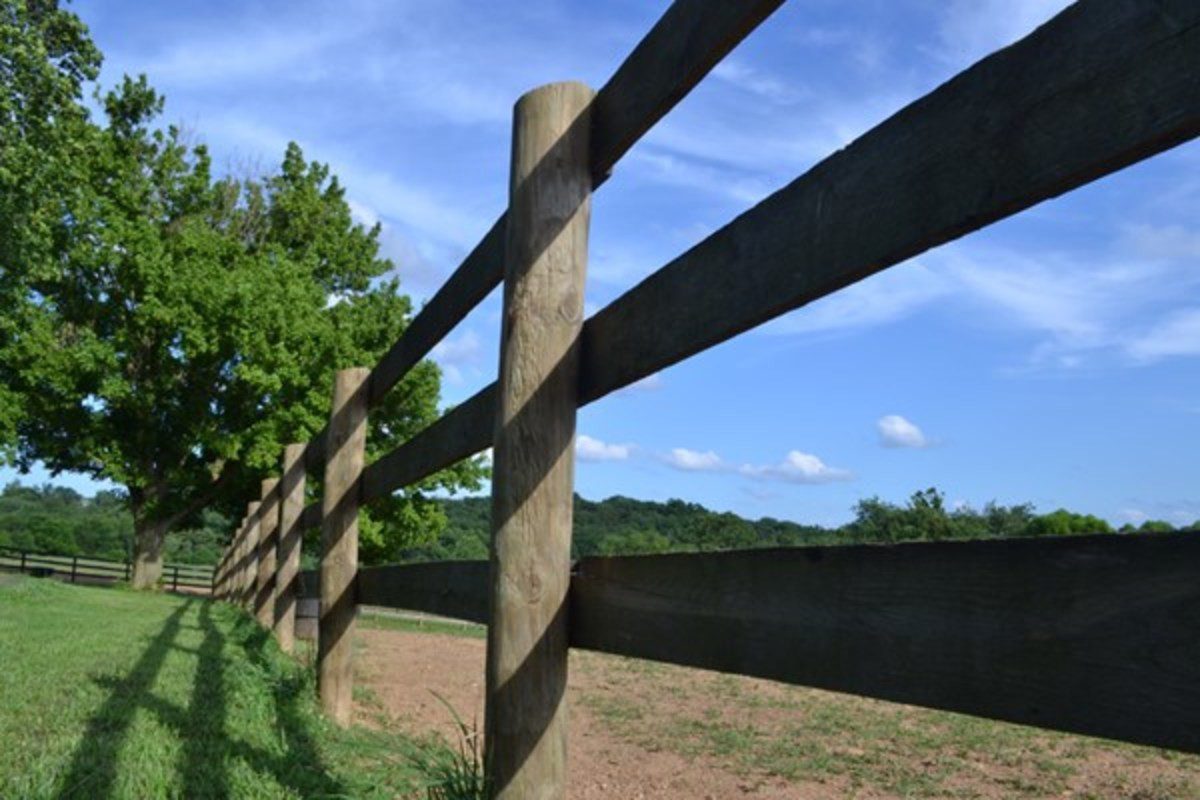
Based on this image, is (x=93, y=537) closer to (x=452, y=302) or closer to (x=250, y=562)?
(x=250, y=562)

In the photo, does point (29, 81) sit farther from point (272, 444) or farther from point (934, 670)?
point (934, 670)

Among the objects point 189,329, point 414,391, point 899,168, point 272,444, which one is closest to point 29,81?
point 189,329

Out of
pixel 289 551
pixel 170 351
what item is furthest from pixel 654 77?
pixel 170 351

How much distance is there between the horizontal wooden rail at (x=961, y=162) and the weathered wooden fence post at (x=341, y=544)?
12.0 feet

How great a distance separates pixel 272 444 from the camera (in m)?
25.4

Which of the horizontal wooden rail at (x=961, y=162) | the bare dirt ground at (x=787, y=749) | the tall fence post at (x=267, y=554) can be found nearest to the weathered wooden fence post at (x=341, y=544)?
the bare dirt ground at (x=787, y=749)

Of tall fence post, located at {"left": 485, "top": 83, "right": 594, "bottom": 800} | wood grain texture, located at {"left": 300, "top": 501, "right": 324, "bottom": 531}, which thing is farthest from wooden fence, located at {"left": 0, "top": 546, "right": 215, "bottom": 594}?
tall fence post, located at {"left": 485, "top": 83, "right": 594, "bottom": 800}

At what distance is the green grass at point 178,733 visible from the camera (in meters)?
3.05

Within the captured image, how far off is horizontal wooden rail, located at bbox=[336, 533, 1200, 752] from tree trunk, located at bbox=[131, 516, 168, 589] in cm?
2870

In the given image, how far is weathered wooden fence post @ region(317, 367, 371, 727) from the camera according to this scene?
17.0 feet

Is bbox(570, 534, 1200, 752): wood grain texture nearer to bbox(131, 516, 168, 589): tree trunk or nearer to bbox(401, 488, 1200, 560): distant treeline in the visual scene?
bbox(401, 488, 1200, 560): distant treeline

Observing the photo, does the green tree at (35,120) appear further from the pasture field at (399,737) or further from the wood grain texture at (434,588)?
the wood grain texture at (434,588)

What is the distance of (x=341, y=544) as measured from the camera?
5.44m

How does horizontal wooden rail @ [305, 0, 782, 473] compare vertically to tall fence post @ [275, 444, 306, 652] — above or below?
above
